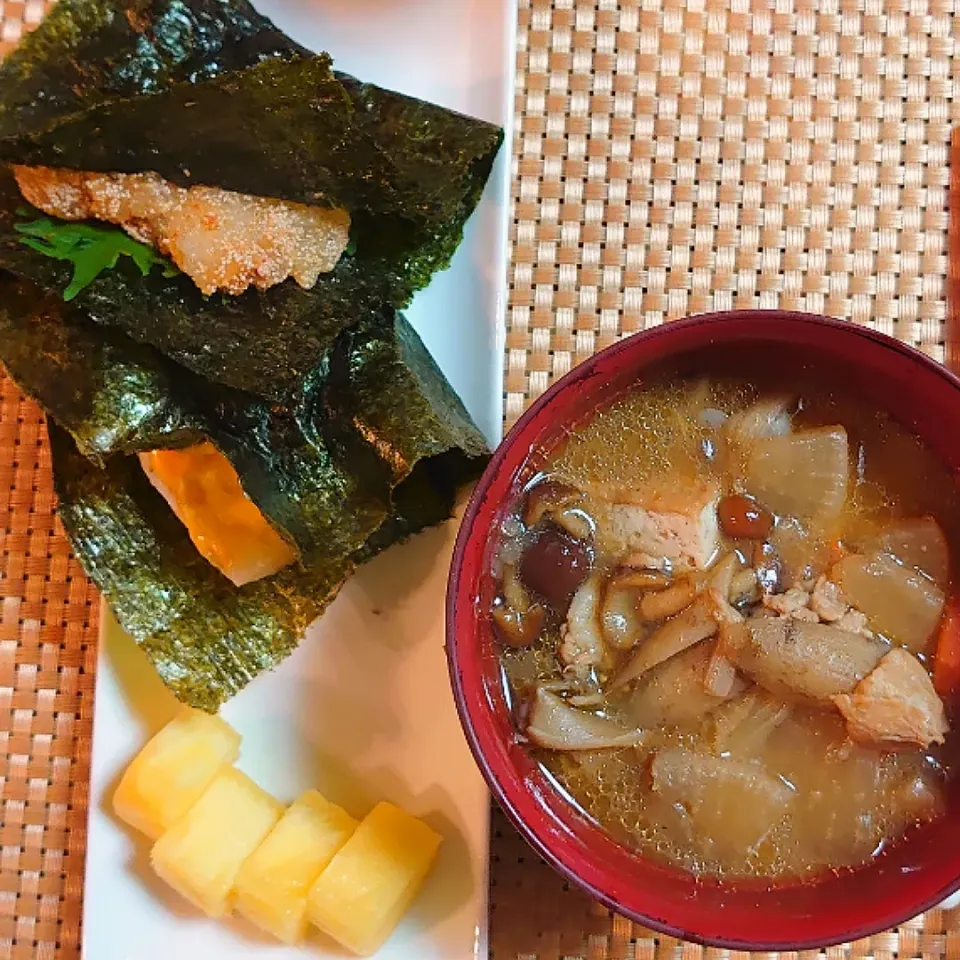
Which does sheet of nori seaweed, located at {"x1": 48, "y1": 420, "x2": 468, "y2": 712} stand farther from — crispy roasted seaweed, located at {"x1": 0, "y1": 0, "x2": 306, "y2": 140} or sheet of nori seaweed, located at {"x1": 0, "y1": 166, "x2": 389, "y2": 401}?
crispy roasted seaweed, located at {"x1": 0, "y1": 0, "x2": 306, "y2": 140}

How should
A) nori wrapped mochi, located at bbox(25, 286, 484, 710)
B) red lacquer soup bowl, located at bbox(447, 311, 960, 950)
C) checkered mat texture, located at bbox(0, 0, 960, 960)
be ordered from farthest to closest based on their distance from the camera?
checkered mat texture, located at bbox(0, 0, 960, 960) < nori wrapped mochi, located at bbox(25, 286, 484, 710) < red lacquer soup bowl, located at bbox(447, 311, 960, 950)

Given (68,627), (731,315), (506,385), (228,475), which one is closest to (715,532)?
(731,315)

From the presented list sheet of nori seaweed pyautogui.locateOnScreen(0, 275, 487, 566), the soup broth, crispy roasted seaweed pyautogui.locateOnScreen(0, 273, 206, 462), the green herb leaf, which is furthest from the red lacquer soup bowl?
the green herb leaf

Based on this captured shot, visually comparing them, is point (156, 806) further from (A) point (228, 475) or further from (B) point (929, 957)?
(B) point (929, 957)

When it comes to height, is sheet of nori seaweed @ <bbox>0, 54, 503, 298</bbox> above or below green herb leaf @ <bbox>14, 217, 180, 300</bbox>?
above

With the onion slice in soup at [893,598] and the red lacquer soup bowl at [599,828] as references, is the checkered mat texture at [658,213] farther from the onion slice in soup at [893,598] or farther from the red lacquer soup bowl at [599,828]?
the onion slice in soup at [893,598]

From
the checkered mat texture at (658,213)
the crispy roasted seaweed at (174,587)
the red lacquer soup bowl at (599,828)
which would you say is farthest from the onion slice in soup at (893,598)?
the crispy roasted seaweed at (174,587)

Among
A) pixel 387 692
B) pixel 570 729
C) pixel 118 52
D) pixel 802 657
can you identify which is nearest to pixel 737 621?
pixel 802 657
